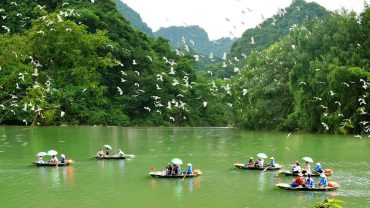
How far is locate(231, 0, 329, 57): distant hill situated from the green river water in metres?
88.0

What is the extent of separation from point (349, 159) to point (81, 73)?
162 feet

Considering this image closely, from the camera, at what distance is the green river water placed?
856 inches

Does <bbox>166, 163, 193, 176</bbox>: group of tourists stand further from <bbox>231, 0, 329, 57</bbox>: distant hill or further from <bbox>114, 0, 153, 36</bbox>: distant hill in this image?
<bbox>114, 0, 153, 36</bbox>: distant hill

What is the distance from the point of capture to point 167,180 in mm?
26547

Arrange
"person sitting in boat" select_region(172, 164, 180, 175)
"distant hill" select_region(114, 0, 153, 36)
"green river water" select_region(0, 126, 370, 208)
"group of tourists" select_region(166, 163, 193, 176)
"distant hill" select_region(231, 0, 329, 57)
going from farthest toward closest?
1. "distant hill" select_region(114, 0, 153, 36)
2. "distant hill" select_region(231, 0, 329, 57)
3. "person sitting in boat" select_region(172, 164, 180, 175)
4. "group of tourists" select_region(166, 163, 193, 176)
5. "green river water" select_region(0, 126, 370, 208)

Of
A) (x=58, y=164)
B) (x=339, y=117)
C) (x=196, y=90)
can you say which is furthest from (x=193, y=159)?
(x=196, y=90)

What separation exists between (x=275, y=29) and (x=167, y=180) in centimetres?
11641

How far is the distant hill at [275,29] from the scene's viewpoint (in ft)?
429

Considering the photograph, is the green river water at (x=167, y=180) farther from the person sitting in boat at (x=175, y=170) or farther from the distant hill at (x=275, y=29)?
the distant hill at (x=275, y=29)

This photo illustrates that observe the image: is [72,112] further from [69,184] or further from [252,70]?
[69,184]

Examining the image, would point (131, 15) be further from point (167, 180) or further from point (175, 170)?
point (167, 180)

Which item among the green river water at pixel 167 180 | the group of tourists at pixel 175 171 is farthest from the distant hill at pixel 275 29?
the group of tourists at pixel 175 171

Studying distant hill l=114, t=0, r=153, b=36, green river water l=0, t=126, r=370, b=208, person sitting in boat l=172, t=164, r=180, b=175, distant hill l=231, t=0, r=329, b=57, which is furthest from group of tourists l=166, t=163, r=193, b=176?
distant hill l=114, t=0, r=153, b=36

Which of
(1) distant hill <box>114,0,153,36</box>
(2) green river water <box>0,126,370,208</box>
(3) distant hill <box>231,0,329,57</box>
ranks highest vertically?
(1) distant hill <box>114,0,153,36</box>
